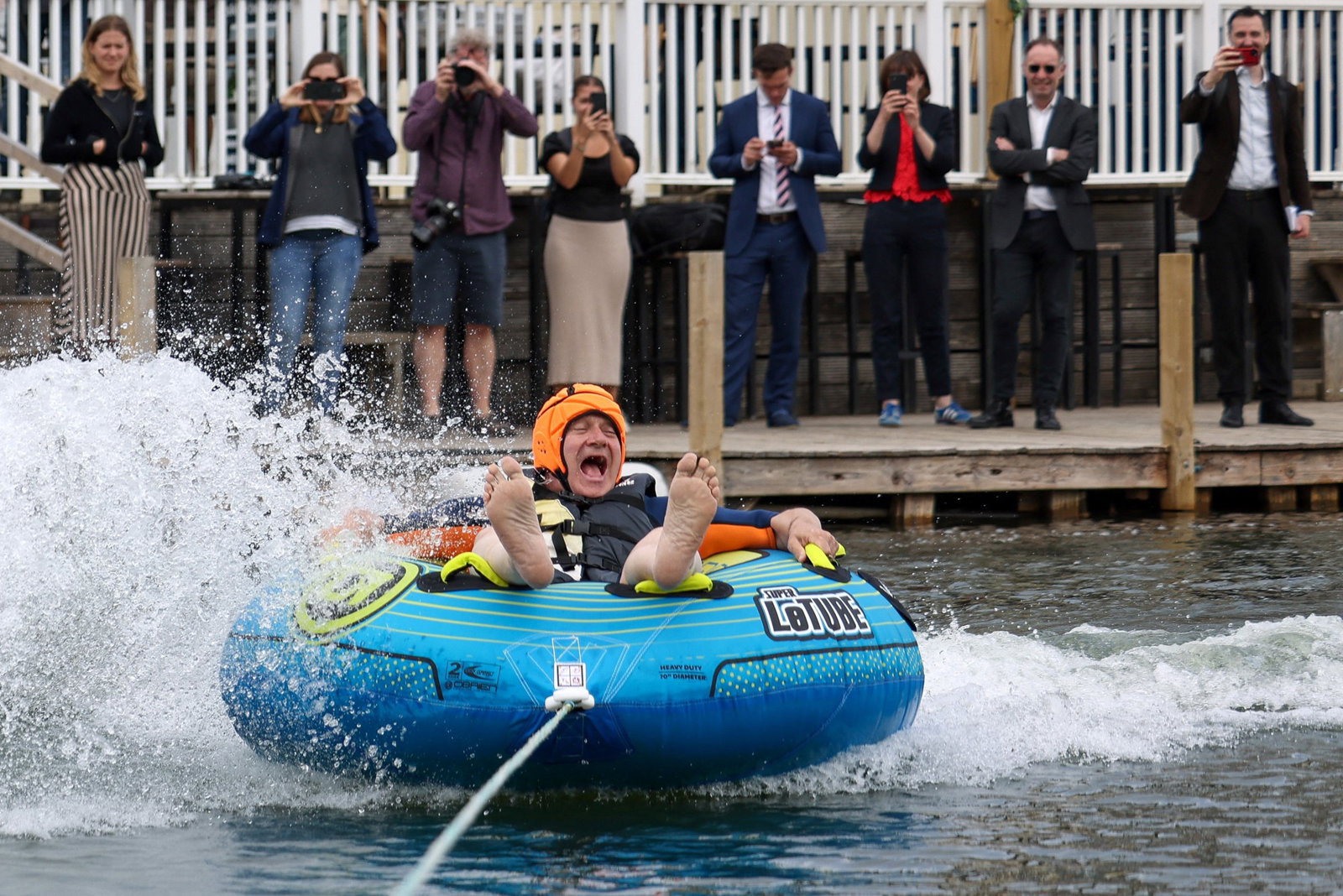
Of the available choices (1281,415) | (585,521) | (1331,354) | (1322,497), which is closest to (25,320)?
(585,521)

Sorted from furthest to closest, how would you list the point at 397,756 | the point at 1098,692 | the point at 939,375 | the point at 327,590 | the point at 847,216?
the point at 847,216, the point at 939,375, the point at 1098,692, the point at 327,590, the point at 397,756

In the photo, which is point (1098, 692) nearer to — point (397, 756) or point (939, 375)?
point (397, 756)

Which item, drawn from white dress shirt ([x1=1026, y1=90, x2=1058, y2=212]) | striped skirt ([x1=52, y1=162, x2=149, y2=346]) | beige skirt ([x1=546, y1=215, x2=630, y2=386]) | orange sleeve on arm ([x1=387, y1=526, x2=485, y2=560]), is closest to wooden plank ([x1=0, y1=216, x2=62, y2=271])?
striped skirt ([x1=52, y1=162, x2=149, y2=346])

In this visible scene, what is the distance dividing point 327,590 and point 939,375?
676 centimetres

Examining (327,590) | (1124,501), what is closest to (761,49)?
(1124,501)

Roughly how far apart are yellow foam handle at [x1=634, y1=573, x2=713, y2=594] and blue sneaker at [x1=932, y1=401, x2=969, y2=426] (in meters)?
6.64

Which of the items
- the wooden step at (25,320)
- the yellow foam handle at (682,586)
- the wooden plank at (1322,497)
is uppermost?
the wooden step at (25,320)

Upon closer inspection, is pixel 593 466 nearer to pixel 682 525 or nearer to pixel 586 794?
pixel 682 525

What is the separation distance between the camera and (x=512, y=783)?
547 cm

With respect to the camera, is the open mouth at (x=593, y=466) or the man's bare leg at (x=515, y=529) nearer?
the man's bare leg at (x=515, y=529)

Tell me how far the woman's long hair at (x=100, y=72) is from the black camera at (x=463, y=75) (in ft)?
5.29

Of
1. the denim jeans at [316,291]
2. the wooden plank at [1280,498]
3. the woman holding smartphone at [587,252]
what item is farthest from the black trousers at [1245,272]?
the denim jeans at [316,291]

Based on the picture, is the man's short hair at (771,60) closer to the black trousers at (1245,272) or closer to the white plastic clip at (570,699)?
the black trousers at (1245,272)

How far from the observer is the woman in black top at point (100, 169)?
10445 millimetres
